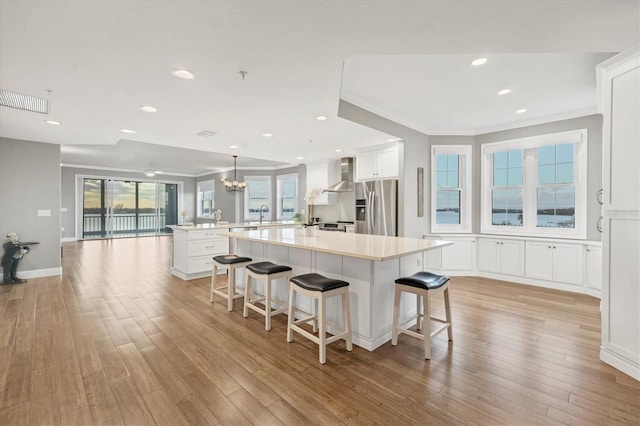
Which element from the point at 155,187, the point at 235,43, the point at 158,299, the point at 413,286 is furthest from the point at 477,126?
the point at 155,187

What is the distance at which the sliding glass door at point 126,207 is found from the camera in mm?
10531

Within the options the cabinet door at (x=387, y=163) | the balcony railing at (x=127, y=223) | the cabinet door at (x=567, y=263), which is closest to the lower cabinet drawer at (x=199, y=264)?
the cabinet door at (x=387, y=163)

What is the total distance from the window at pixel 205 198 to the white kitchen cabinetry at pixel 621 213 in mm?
11371

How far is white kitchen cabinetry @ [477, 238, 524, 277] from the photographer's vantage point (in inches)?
192

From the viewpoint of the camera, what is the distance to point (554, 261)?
4.53 metres

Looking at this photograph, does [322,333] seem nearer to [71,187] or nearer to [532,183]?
[532,183]

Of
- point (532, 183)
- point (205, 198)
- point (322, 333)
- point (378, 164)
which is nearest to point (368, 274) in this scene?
point (322, 333)

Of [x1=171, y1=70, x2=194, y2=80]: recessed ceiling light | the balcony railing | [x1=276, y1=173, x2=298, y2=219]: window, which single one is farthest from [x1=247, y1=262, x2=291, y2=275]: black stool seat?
the balcony railing

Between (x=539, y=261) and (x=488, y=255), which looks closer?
(x=539, y=261)

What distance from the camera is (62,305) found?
368cm

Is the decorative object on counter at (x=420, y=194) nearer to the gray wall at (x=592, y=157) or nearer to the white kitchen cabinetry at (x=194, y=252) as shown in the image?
the gray wall at (x=592, y=157)

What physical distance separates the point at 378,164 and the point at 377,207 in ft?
2.74

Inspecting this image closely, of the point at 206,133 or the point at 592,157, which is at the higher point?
the point at 206,133

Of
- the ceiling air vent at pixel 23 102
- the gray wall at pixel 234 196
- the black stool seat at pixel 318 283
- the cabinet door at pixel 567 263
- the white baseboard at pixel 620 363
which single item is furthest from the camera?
the gray wall at pixel 234 196
